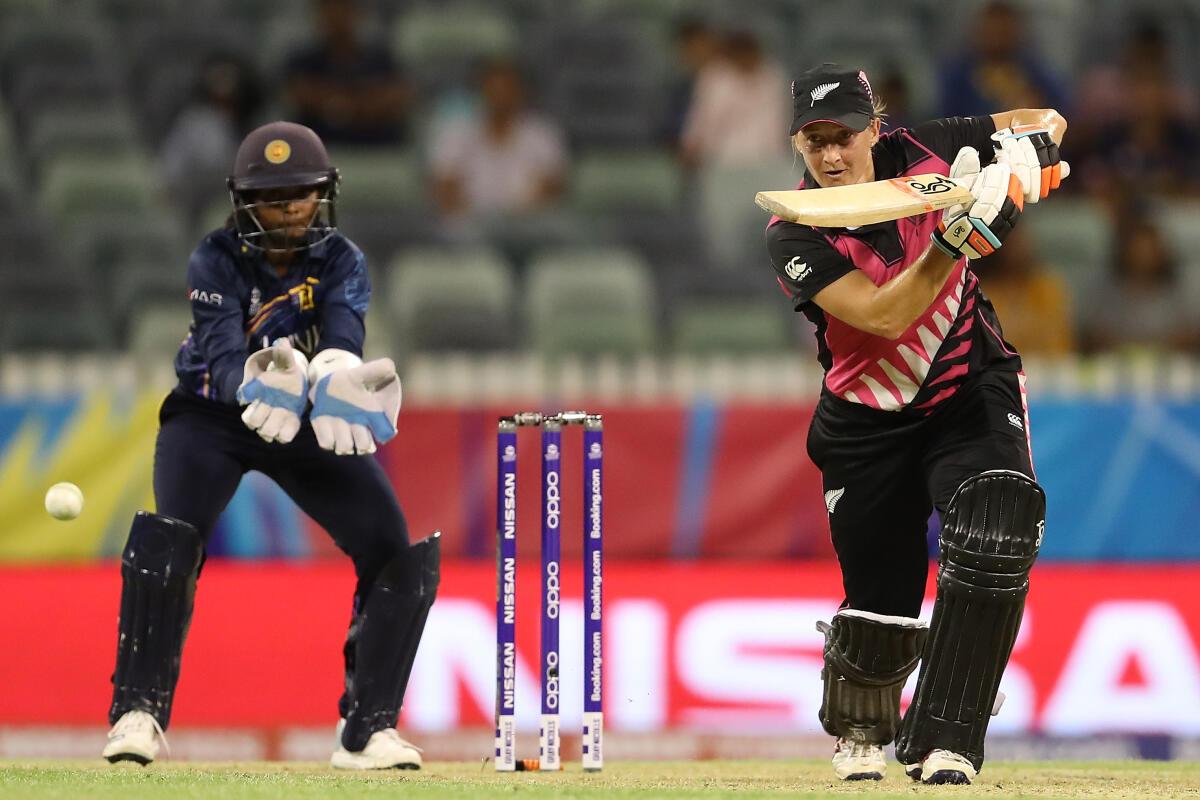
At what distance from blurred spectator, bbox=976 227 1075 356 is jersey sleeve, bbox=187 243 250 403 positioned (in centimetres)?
515

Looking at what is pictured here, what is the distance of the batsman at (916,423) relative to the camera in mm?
4738

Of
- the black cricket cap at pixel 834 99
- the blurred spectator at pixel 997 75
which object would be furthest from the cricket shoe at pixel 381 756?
the blurred spectator at pixel 997 75

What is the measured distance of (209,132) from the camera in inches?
421

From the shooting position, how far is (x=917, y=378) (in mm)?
4930

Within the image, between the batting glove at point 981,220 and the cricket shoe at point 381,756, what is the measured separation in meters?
2.02

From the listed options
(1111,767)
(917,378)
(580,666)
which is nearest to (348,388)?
(917,378)

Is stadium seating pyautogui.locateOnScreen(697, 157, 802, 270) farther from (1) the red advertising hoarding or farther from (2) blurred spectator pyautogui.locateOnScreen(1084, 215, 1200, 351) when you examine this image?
(1) the red advertising hoarding

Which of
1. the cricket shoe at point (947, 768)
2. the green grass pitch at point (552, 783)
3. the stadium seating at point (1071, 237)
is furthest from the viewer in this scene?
the stadium seating at point (1071, 237)


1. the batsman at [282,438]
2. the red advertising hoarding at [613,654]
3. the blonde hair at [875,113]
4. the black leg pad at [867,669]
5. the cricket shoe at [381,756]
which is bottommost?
the red advertising hoarding at [613,654]

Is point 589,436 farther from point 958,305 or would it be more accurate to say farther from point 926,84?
point 926,84

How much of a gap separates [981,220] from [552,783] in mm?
1723

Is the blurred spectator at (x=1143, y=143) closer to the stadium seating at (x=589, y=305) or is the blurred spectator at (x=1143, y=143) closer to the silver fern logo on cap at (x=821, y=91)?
the stadium seating at (x=589, y=305)

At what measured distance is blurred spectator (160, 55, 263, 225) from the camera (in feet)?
35.1

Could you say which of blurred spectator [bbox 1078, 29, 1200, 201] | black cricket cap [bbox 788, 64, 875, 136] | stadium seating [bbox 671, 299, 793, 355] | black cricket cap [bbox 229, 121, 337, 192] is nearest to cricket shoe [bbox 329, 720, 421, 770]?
black cricket cap [bbox 229, 121, 337, 192]
